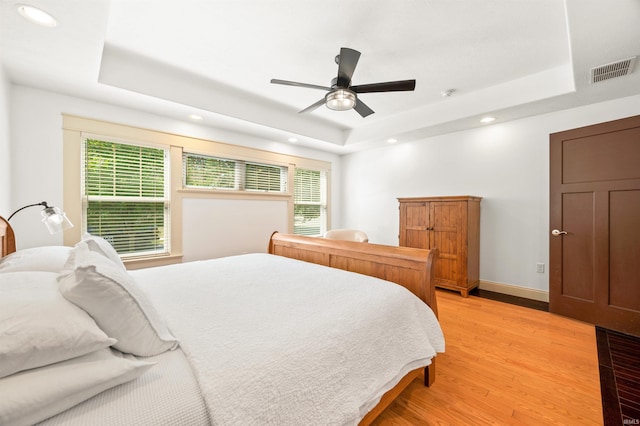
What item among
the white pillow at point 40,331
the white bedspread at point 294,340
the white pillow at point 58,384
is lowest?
the white bedspread at point 294,340

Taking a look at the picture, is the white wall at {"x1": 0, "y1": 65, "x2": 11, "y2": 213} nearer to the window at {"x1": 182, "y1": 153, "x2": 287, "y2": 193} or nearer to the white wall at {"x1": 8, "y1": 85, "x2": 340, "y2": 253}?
the white wall at {"x1": 8, "y1": 85, "x2": 340, "y2": 253}

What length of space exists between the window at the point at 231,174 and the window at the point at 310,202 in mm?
416

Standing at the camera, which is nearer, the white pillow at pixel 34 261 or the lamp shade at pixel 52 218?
the white pillow at pixel 34 261

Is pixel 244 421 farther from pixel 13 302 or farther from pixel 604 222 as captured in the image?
pixel 604 222

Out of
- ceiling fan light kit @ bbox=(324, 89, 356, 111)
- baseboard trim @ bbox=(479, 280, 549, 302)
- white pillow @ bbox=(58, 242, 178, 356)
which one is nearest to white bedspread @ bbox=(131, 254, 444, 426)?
white pillow @ bbox=(58, 242, 178, 356)

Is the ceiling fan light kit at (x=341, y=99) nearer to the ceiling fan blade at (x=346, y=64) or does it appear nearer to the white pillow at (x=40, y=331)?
the ceiling fan blade at (x=346, y=64)

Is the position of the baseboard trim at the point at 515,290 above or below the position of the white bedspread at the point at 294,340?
below

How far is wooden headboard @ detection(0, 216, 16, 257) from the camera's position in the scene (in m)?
1.83

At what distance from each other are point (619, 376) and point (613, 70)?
8.44ft

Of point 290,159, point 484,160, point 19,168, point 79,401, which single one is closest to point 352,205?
point 290,159

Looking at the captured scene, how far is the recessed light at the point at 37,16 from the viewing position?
155 cm

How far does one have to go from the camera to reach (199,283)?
1897 mm

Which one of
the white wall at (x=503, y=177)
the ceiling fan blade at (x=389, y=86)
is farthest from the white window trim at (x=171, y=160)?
the ceiling fan blade at (x=389, y=86)

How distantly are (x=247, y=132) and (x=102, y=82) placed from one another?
185 centimetres
